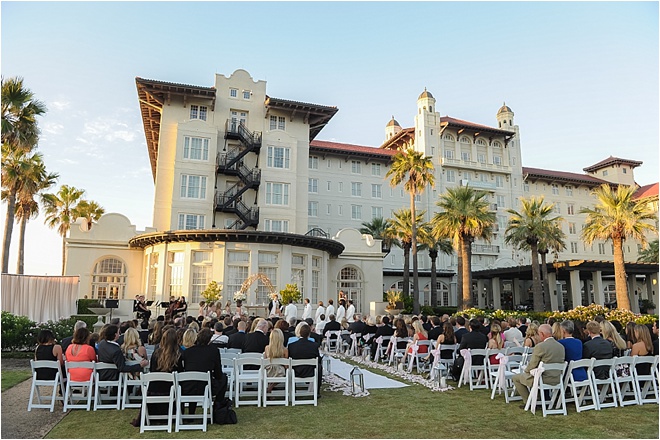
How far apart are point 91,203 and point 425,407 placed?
44226 mm

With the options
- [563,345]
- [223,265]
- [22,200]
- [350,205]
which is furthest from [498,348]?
[350,205]

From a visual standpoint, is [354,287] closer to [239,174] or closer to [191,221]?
[239,174]

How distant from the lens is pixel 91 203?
45062mm

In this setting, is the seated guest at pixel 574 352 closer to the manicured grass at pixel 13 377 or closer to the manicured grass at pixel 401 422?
the manicured grass at pixel 401 422

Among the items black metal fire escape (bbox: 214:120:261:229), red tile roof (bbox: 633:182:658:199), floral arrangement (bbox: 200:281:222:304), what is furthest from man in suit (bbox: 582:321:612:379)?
red tile roof (bbox: 633:182:658:199)

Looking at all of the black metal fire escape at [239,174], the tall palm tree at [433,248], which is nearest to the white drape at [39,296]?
the black metal fire escape at [239,174]

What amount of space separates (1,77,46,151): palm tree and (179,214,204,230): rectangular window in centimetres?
1248

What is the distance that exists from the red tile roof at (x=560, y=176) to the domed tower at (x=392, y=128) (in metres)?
18.7

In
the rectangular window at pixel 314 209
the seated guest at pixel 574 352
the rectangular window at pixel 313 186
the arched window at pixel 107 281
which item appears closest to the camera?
the seated guest at pixel 574 352

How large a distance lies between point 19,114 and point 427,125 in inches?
1690

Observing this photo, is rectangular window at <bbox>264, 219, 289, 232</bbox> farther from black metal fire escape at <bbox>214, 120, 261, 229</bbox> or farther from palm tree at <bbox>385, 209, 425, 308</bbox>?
palm tree at <bbox>385, 209, 425, 308</bbox>

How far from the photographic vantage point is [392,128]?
70.6 metres

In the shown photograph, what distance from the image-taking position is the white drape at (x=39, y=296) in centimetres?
2072

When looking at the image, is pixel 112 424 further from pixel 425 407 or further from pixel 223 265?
pixel 223 265
